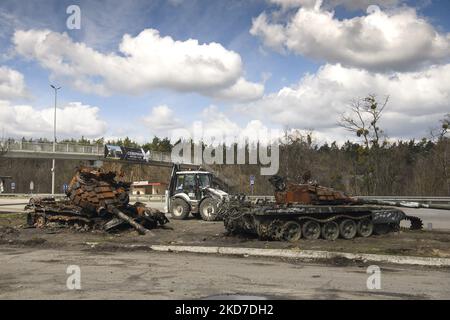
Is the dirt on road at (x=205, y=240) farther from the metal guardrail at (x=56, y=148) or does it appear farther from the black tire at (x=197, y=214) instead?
the metal guardrail at (x=56, y=148)

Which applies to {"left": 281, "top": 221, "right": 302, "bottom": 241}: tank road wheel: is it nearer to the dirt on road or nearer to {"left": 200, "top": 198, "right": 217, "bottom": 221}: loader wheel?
the dirt on road

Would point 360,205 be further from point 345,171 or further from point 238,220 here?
point 345,171

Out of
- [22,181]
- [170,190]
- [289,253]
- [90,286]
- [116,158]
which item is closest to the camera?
[90,286]

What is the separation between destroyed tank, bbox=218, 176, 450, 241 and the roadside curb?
6.02 ft

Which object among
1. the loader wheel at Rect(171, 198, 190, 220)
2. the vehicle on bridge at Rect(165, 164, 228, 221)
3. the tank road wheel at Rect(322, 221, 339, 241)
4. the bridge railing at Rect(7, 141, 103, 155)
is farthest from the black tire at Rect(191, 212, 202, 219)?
the bridge railing at Rect(7, 141, 103, 155)

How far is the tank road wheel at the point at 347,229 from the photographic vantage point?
51.8 ft

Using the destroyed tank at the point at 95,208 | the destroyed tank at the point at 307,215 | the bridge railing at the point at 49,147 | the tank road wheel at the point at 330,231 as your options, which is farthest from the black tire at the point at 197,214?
the bridge railing at the point at 49,147

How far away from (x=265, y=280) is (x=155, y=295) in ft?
7.68

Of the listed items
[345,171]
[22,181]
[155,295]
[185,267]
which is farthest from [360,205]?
[22,181]

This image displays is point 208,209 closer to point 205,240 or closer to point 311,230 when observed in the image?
point 205,240

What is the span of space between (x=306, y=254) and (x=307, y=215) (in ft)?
9.88

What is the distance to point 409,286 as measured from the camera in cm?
873

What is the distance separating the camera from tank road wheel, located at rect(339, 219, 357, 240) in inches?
622

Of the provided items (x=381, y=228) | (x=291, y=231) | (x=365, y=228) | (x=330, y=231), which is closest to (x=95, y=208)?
(x=291, y=231)
